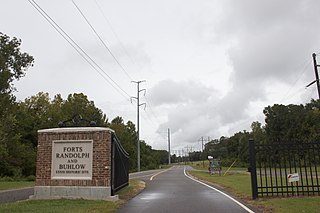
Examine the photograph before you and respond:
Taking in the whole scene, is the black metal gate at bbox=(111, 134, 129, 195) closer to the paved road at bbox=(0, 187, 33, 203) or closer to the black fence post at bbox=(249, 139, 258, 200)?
the paved road at bbox=(0, 187, 33, 203)

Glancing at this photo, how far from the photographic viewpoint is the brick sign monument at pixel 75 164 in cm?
1468

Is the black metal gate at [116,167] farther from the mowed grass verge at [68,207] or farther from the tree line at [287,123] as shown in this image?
the tree line at [287,123]

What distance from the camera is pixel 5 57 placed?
29.7 metres

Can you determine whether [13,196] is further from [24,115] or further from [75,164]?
[24,115]

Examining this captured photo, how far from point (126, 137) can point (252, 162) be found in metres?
67.1

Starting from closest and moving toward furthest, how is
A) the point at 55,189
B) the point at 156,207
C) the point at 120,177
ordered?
the point at 156,207 → the point at 55,189 → the point at 120,177

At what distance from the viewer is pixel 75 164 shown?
15094 mm

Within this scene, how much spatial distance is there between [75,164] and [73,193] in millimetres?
1161

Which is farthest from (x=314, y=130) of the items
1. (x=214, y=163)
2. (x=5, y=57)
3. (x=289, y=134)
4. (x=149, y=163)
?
(x=5, y=57)

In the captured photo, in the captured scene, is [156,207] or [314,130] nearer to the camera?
[156,207]

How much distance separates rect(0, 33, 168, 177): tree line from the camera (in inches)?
1125

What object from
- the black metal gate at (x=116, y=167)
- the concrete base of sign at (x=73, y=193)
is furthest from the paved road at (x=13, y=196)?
the black metal gate at (x=116, y=167)

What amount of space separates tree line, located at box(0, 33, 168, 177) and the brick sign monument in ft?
7.47

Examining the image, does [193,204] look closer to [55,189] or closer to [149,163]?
[55,189]
